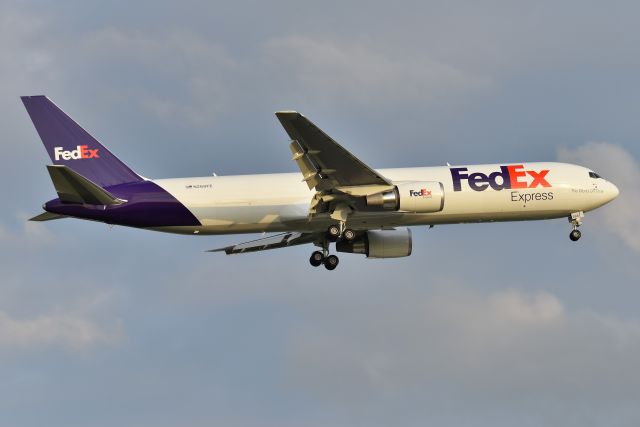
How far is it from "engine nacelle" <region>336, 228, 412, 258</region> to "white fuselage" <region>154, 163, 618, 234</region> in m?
3.92

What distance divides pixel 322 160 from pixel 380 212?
4.52 metres

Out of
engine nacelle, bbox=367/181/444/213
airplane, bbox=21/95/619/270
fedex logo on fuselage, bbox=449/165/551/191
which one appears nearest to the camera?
airplane, bbox=21/95/619/270

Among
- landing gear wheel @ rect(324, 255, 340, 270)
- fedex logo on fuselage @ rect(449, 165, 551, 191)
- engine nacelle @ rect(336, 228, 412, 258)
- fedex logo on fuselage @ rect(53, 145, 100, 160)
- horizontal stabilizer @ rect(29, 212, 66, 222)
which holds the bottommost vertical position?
landing gear wheel @ rect(324, 255, 340, 270)

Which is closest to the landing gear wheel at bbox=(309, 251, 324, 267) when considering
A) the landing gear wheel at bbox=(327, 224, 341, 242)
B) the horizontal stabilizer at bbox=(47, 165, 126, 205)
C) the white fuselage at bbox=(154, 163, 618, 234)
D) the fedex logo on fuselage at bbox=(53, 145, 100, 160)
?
the white fuselage at bbox=(154, 163, 618, 234)

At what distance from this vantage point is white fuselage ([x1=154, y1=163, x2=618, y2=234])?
54844mm

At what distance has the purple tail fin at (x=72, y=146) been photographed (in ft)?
182

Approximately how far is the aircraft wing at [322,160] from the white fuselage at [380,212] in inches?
77.2

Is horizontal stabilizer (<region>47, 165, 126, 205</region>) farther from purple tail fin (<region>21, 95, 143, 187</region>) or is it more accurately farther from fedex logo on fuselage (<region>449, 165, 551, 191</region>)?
fedex logo on fuselage (<region>449, 165, 551, 191</region>)

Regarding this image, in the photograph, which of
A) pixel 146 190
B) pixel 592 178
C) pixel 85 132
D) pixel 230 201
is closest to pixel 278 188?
pixel 230 201

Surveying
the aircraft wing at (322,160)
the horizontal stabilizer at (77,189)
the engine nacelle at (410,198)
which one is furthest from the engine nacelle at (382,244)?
the horizontal stabilizer at (77,189)

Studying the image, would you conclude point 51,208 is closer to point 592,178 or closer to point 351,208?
point 351,208

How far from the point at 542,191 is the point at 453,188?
488cm

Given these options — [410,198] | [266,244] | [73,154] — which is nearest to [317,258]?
[266,244]

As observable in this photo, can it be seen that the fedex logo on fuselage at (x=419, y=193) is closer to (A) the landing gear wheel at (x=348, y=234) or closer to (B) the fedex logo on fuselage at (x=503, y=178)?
(B) the fedex logo on fuselage at (x=503, y=178)
